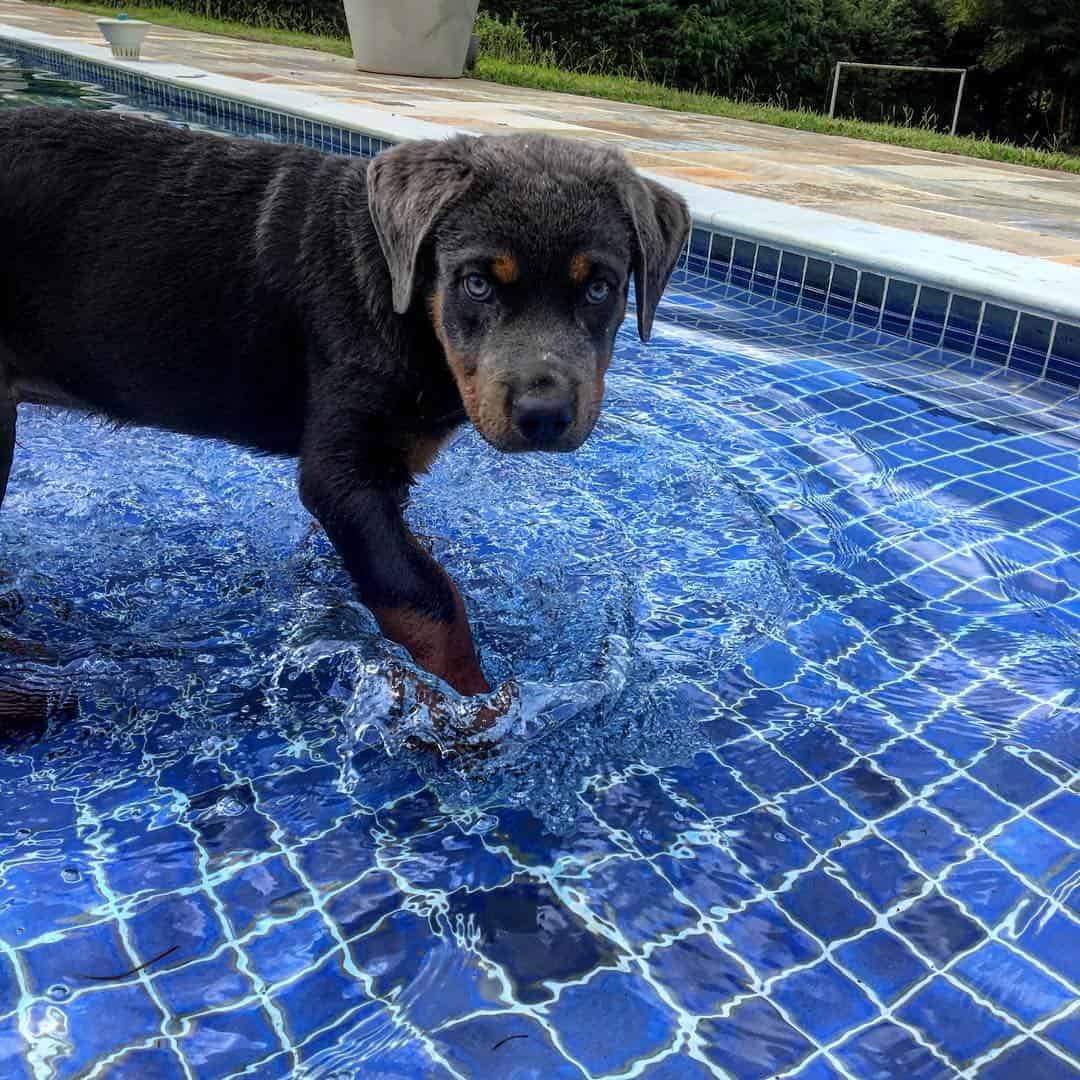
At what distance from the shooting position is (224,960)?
6.43ft

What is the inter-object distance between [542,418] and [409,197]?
638 mm

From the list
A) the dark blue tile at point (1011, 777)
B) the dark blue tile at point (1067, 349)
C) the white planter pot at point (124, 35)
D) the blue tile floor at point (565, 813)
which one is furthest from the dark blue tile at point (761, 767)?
the white planter pot at point (124, 35)

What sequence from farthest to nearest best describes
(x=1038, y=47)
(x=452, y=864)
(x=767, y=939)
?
(x=1038, y=47)
(x=452, y=864)
(x=767, y=939)

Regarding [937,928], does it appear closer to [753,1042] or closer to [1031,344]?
[753,1042]

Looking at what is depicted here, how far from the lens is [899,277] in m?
5.29

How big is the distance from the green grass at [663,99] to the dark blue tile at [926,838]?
32.7ft

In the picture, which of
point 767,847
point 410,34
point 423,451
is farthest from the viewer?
point 410,34

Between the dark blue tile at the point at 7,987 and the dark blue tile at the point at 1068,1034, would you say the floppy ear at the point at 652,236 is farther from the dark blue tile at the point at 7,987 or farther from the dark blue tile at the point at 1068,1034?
the dark blue tile at the point at 7,987

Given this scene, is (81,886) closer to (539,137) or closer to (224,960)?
(224,960)

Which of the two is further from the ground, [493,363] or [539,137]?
[539,137]

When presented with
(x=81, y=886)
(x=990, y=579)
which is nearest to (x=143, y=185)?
(x=81, y=886)

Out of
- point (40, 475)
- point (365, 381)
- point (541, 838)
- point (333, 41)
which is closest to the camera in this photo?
point (541, 838)

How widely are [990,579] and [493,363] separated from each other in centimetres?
181

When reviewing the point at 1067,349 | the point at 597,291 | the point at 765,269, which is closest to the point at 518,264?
the point at 597,291
